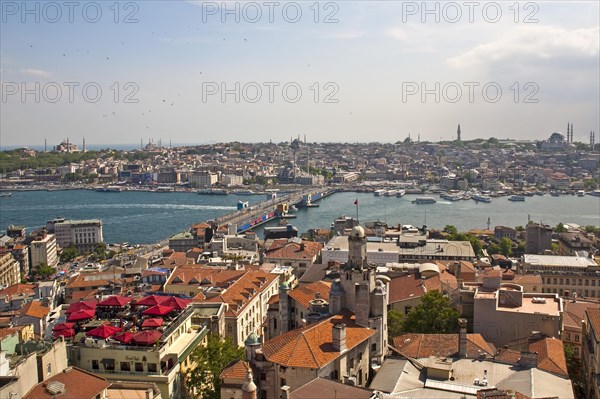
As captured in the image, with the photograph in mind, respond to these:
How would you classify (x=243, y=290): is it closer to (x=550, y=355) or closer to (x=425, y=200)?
(x=550, y=355)

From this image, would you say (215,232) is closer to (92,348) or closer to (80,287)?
(80,287)

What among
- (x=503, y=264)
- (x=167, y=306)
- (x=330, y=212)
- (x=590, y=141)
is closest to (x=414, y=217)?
(x=330, y=212)

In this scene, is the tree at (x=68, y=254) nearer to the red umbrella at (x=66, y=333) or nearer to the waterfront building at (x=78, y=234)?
the waterfront building at (x=78, y=234)

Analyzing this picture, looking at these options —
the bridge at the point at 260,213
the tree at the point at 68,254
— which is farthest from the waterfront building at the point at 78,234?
the bridge at the point at 260,213

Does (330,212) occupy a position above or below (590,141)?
below

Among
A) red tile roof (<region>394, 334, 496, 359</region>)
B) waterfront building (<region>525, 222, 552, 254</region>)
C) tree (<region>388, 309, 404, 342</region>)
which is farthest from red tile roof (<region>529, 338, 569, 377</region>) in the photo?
waterfront building (<region>525, 222, 552, 254</region>)

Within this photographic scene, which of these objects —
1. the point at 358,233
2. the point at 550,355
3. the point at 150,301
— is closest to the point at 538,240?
the point at 550,355

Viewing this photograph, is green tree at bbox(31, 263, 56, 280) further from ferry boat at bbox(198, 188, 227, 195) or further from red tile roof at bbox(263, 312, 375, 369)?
ferry boat at bbox(198, 188, 227, 195)
